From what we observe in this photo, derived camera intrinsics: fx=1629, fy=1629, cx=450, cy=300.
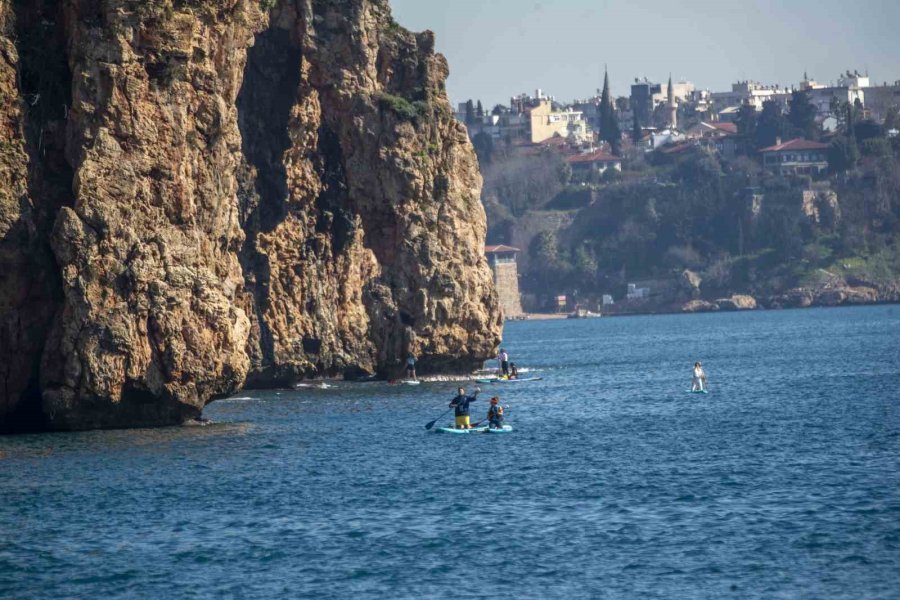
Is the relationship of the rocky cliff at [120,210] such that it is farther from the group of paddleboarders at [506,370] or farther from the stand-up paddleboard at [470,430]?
the group of paddleboarders at [506,370]

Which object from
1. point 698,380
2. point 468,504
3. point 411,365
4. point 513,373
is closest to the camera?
point 468,504

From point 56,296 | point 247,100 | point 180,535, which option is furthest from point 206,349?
point 247,100

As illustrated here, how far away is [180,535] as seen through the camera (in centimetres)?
3572

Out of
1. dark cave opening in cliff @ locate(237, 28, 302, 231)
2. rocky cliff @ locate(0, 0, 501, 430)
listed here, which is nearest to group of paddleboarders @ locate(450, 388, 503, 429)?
rocky cliff @ locate(0, 0, 501, 430)

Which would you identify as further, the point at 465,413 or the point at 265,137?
the point at 265,137

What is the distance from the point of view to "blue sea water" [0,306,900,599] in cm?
3098

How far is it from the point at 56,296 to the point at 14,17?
9.60 m

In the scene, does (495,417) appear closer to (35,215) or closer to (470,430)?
(470,430)

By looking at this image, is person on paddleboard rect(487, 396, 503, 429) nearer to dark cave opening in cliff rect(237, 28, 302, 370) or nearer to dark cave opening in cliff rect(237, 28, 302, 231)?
dark cave opening in cliff rect(237, 28, 302, 370)

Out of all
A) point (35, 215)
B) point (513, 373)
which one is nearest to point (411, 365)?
point (513, 373)

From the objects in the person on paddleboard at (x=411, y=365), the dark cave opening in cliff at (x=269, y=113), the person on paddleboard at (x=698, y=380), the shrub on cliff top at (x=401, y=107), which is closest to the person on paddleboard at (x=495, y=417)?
the person on paddleboard at (x=698, y=380)

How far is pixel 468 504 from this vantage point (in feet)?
129

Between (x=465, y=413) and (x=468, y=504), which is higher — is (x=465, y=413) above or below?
above

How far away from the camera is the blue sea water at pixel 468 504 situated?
31.0m
